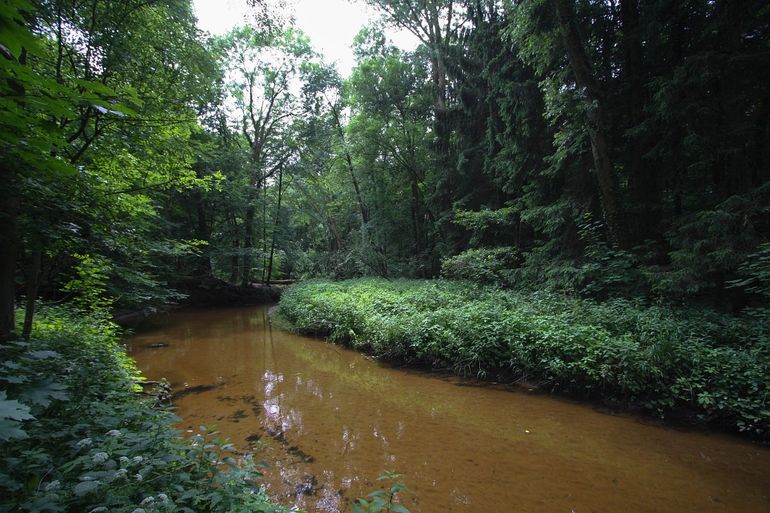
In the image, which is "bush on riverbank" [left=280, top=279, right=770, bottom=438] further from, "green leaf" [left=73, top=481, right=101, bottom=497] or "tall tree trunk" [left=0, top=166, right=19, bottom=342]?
"tall tree trunk" [left=0, top=166, right=19, bottom=342]

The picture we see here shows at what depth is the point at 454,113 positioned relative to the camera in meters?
15.4

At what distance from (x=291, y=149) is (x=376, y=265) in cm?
1073

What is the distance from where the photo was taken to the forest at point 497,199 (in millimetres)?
2457

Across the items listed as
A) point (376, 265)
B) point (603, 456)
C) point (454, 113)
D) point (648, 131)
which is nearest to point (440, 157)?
point (454, 113)

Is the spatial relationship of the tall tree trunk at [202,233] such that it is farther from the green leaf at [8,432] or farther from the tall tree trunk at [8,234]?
the green leaf at [8,432]

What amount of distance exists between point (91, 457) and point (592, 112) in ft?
32.0

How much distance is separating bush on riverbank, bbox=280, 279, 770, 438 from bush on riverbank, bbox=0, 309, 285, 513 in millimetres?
4900

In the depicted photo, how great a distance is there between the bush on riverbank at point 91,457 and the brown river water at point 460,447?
0.94 meters

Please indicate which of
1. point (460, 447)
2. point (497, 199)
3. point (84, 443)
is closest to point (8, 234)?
point (84, 443)

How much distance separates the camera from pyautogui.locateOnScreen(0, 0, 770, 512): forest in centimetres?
246

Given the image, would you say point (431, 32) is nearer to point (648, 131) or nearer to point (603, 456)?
point (648, 131)

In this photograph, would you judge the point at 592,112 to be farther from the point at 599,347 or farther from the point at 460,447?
the point at 460,447

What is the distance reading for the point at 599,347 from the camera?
5.29 m

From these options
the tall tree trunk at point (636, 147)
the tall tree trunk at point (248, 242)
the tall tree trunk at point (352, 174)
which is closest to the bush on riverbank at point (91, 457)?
the tall tree trunk at point (636, 147)
